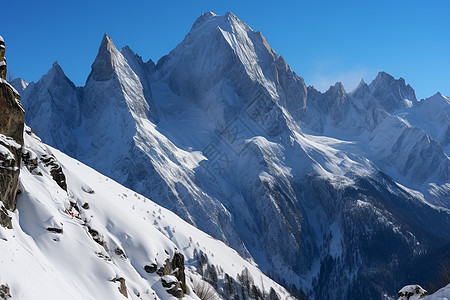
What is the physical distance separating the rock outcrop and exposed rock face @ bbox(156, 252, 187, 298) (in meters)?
15.4

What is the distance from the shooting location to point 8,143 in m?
35.3

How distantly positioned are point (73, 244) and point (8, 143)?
8.74m

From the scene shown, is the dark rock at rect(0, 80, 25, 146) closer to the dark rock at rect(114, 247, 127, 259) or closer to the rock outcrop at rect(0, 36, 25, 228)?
the rock outcrop at rect(0, 36, 25, 228)

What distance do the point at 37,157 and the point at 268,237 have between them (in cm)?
16107

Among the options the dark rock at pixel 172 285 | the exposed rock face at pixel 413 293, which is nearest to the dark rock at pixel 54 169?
the dark rock at pixel 172 285

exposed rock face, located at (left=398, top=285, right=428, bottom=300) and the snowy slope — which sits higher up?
exposed rock face, located at (left=398, top=285, right=428, bottom=300)

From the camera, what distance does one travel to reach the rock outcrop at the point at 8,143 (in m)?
33.1

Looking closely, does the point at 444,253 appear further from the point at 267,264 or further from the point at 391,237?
the point at 267,264

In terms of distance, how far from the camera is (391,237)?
196250 millimetres

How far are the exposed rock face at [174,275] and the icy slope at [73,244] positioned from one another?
0.55 meters

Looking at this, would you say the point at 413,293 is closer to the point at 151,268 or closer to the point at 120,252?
the point at 151,268

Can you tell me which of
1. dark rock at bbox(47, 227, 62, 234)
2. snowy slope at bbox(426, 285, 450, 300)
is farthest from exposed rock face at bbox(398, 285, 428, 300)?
dark rock at bbox(47, 227, 62, 234)

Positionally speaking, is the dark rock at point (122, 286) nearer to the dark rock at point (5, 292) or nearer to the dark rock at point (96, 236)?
the dark rock at point (96, 236)

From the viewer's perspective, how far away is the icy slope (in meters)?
28.2
